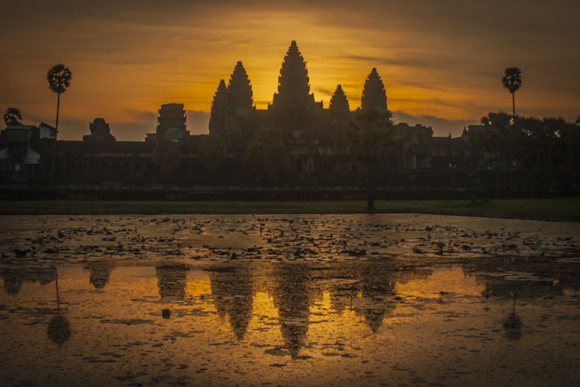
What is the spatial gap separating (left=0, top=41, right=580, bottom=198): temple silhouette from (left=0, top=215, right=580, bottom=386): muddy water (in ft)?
113

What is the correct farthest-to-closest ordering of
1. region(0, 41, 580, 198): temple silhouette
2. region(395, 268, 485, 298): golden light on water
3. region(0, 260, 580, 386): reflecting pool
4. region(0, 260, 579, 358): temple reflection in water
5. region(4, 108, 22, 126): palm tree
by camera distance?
region(4, 108, 22, 126): palm tree < region(0, 41, 580, 198): temple silhouette < region(395, 268, 485, 298): golden light on water < region(0, 260, 579, 358): temple reflection in water < region(0, 260, 580, 386): reflecting pool

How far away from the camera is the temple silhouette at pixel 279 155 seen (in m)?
64.3

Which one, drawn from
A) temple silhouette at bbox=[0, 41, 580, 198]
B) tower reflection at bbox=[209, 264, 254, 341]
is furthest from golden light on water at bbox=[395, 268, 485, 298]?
temple silhouette at bbox=[0, 41, 580, 198]

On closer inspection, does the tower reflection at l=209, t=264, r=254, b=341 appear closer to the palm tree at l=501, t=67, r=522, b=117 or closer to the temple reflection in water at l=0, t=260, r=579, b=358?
the temple reflection in water at l=0, t=260, r=579, b=358

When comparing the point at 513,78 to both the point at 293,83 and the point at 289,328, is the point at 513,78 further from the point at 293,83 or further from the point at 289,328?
the point at 289,328

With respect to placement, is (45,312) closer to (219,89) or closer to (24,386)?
(24,386)

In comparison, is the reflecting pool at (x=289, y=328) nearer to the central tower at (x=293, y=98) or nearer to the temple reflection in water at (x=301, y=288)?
the temple reflection in water at (x=301, y=288)

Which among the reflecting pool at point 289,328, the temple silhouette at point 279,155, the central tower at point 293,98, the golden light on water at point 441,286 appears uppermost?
the central tower at point 293,98

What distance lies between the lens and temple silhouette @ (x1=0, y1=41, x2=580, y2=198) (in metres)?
64.3

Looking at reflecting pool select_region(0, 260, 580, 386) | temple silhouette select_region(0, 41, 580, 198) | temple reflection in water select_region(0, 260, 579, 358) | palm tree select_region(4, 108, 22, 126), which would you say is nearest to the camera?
reflecting pool select_region(0, 260, 580, 386)

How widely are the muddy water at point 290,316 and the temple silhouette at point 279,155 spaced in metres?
34.4

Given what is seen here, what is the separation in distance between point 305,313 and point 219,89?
138506 mm

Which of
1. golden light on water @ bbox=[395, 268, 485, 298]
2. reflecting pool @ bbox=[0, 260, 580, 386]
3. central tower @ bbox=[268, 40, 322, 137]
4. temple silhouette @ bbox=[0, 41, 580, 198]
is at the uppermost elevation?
central tower @ bbox=[268, 40, 322, 137]

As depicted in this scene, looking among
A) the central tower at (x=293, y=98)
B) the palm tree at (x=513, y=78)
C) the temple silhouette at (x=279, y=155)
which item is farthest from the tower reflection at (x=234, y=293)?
the central tower at (x=293, y=98)
